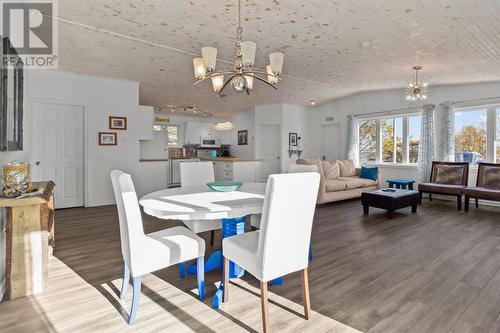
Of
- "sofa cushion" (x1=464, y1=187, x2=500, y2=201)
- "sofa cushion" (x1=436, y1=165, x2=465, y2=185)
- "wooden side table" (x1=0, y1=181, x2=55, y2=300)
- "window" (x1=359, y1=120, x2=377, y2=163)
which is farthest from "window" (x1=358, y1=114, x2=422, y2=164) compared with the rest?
"wooden side table" (x1=0, y1=181, x2=55, y2=300)

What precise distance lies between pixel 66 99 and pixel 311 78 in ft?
15.8

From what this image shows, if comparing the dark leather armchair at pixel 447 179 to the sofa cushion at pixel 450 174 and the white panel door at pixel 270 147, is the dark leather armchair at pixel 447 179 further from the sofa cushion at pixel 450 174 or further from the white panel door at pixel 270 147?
the white panel door at pixel 270 147

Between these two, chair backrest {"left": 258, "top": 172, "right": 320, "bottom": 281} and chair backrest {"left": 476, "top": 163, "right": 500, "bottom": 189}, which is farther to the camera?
chair backrest {"left": 476, "top": 163, "right": 500, "bottom": 189}

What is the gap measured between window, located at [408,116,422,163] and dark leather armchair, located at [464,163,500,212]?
1.48 metres

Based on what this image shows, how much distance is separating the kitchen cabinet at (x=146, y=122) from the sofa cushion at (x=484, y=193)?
22.1 feet

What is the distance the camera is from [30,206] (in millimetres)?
2152

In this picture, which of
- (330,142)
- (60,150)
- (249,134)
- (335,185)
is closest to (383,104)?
(330,142)

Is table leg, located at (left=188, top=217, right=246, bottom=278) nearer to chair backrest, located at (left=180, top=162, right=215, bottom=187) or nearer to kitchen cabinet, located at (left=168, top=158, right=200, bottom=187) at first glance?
chair backrest, located at (left=180, top=162, right=215, bottom=187)

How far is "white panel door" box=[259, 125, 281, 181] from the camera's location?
28.0ft

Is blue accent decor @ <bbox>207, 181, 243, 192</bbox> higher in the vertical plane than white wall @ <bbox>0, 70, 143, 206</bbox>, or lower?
lower

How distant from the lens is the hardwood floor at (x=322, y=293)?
174 cm

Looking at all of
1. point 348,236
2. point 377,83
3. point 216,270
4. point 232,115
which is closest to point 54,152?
point 216,270

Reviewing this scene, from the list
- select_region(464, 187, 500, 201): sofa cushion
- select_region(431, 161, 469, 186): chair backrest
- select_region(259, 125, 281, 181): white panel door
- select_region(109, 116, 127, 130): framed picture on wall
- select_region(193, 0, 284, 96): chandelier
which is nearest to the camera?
select_region(193, 0, 284, 96): chandelier

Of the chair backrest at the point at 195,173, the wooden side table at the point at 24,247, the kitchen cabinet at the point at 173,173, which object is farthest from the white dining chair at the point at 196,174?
the kitchen cabinet at the point at 173,173
